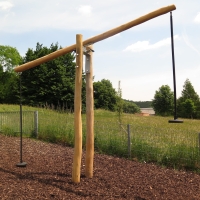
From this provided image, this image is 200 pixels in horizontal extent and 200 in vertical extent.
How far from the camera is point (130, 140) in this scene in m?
7.38

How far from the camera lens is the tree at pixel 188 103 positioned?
1691 inches

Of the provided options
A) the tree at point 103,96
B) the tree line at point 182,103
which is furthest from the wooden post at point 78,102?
the tree at point 103,96

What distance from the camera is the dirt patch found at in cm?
431

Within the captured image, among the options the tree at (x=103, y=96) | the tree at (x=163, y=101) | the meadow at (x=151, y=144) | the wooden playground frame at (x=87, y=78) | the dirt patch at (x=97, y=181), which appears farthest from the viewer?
the tree at (x=103, y=96)

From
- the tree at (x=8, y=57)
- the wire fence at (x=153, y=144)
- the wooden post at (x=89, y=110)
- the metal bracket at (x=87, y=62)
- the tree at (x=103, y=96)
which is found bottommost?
the wire fence at (x=153, y=144)

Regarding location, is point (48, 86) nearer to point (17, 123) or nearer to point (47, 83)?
point (47, 83)

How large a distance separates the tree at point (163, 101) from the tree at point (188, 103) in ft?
5.56

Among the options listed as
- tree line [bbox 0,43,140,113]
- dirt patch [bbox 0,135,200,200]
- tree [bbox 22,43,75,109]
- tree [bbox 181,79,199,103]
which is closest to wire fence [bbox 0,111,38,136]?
dirt patch [bbox 0,135,200,200]

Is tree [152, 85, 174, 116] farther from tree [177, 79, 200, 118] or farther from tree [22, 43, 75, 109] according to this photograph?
tree [22, 43, 75, 109]

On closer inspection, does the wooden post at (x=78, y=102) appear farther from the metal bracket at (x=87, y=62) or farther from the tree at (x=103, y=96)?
the tree at (x=103, y=96)

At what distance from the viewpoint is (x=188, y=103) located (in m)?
43.1

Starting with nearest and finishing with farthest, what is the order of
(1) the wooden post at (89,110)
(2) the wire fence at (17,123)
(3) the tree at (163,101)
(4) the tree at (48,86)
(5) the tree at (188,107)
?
(1) the wooden post at (89,110), (2) the wire fence at (17,123), (4) the tree at (48,86), (5) the tree at (188,107), (3) the tree at (163,101)

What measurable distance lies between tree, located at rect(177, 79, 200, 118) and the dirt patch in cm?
3738

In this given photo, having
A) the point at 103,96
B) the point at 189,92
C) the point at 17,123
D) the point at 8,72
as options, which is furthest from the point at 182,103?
the point at 17,123
